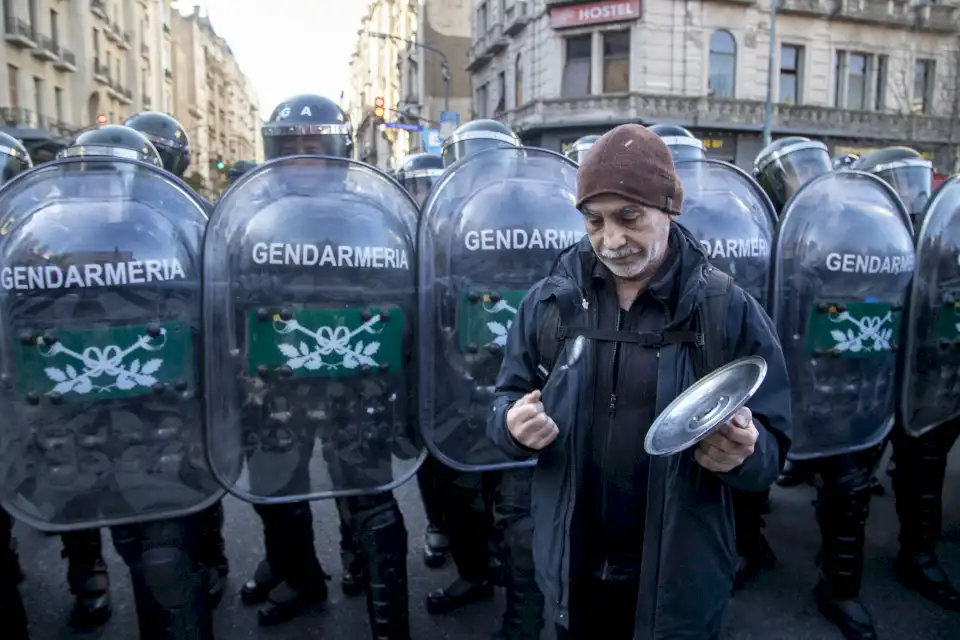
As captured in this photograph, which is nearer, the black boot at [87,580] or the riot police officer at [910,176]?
the black boot at [87,580]

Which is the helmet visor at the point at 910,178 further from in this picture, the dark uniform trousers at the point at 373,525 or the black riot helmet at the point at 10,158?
the black riot helmet at the point at 10,158

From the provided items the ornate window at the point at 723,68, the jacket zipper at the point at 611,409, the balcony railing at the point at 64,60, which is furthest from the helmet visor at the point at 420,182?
the balcony railing at the point at 64,60

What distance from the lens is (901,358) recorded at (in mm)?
3010

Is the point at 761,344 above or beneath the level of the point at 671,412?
above

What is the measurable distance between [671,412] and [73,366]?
184 cm

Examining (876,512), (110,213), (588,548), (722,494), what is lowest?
(876,512)

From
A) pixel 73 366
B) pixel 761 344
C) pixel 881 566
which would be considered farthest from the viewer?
pixel 881 566

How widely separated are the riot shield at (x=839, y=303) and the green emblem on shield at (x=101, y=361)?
233 cm

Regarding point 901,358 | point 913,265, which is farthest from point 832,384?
point 913,265

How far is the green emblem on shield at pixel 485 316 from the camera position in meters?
2.65

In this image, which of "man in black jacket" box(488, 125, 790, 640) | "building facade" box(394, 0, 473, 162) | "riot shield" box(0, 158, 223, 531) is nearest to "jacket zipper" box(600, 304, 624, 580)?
"man in black jacket" box(488, 125, 790, 640)

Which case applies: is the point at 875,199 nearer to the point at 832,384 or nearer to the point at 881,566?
the point at 832,384

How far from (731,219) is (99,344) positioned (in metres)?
2.43

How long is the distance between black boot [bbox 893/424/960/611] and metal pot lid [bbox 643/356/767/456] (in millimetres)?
2321
